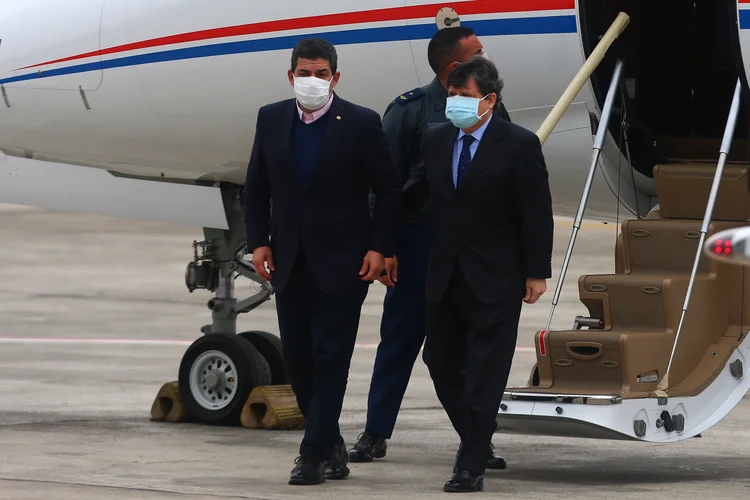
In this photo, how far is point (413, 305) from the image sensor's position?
7.97m

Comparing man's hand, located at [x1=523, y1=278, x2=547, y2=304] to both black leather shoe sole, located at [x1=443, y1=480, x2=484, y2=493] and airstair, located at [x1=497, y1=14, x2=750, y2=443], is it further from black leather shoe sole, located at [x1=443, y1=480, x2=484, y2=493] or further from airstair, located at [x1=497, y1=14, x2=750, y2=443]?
black leather shoe sole, located at [x1=443, y1=480, x2=484, y2=493]

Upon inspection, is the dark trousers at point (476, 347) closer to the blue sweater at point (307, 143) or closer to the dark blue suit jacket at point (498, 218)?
the dark blue suit jacket at point (498, 218)

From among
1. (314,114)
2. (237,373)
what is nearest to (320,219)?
(314,114)

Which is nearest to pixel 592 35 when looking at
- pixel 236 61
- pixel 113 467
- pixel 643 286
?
pixel 643 286

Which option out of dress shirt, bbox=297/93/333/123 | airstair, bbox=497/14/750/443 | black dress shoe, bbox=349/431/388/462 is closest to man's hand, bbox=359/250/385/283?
dress shirt, bbox=297/93/333/123

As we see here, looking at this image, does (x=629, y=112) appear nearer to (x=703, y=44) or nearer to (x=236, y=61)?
(x=703, y=44)

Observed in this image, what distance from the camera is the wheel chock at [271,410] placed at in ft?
31.3

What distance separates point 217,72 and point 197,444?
2.07 metres

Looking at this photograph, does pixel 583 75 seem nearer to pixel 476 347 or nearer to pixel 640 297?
pixel 640 297

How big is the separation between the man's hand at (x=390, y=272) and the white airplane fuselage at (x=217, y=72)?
157cm

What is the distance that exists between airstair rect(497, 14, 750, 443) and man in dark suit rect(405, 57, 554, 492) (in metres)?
0.27

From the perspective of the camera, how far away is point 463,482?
6.92 meters

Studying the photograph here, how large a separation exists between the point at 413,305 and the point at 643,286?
122 centimetres

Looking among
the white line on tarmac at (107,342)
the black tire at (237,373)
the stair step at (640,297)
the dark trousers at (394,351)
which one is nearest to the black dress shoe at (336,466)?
the dark trousers at (394,351)
